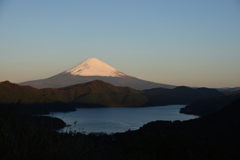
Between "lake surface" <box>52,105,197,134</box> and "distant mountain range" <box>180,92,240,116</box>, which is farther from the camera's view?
"distant mountain range" <box>180,92,240,116</box>

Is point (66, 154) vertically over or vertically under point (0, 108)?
under

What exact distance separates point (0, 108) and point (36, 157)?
312 cm

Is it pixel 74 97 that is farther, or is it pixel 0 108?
pixel 74 97

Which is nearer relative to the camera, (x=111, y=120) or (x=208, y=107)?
(x=111, y=120)

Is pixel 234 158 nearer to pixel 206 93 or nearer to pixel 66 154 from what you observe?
pixel 66 154

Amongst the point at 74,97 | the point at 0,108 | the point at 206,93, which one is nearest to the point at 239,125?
the point at 0,108

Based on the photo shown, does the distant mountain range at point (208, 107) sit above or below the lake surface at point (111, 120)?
above

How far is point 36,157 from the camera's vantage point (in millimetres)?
5500

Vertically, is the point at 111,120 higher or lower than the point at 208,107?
lower

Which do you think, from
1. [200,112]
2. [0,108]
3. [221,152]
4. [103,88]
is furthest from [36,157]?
[103,88]

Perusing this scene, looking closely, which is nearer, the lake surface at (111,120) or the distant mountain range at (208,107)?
the lake surface at (111,120)

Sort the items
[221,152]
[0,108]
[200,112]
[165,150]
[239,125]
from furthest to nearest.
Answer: [200,112]
[239,125]
[165,150]
[221,152]
[0,108]

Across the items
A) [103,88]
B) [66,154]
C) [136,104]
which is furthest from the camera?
[103,88]

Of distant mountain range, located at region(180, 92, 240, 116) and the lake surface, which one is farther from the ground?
distant mountain range, located at region(180, 92, 240, 116)
